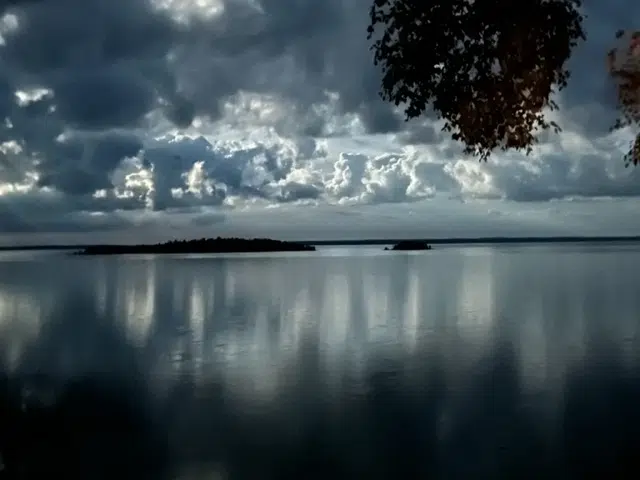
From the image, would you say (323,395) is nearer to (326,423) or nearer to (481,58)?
(326,423)

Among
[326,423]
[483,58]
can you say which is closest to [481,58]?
[483,58]

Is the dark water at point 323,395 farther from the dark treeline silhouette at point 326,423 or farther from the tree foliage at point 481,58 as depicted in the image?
the tree foliage at point 481,58

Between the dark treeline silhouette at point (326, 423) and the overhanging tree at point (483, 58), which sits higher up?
the overhanging tree at point (483, 58)

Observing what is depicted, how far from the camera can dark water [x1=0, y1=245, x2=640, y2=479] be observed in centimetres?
1650

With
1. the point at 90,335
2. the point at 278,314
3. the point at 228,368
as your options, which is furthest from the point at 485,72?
the point at 278,314

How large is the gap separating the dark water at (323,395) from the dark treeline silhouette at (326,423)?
70mm

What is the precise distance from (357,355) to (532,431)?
1465cm

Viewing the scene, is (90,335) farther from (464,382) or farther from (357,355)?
(464,382)

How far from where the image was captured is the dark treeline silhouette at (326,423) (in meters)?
16.1

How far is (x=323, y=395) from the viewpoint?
24172 millimetres

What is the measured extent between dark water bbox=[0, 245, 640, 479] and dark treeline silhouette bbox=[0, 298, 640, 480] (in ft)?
0.23

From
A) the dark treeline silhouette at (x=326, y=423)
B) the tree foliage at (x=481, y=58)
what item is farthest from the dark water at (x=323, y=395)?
the tree foliage at (x=481, y=58)

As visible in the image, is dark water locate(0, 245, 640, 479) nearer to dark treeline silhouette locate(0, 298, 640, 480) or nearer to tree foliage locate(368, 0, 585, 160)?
dark treeline silhouette locate(0, 298, 640, 480)

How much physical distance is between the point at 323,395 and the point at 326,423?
4.14 meters
